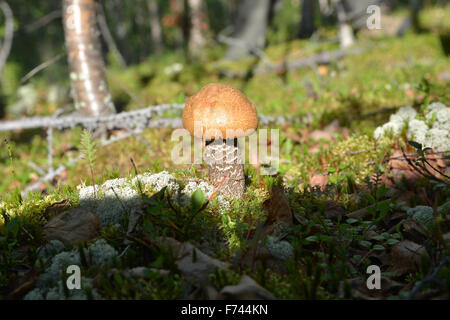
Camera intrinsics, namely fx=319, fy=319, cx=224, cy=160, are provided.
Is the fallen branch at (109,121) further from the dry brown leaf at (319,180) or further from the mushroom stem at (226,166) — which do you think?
the mushroom stem at (226,166)

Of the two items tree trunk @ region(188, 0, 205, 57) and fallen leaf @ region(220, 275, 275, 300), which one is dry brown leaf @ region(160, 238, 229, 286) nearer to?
fallen leaf @ region(220, 275, 275, 300)

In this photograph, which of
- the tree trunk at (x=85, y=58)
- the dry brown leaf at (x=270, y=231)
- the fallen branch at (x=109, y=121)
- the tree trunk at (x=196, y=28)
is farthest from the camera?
the tree trunk at (x=196, y=28)

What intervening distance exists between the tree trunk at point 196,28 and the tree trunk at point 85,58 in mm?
8556

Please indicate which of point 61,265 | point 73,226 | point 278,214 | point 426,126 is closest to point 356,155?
point 426,126

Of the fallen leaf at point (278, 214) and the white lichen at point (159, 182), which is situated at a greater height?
the white lichen at point (159, 182)

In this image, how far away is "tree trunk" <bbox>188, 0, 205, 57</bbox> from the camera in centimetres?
1274

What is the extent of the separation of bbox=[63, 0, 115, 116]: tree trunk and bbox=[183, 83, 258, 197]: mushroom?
2.85 metres

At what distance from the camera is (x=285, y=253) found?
2291 mm

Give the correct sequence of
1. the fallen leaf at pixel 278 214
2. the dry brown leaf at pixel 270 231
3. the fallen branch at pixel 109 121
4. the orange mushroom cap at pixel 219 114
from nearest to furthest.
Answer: the dry brown leaf at pixel 270 231
the fallen leaf at pixel 278 214
the orange mushroom cap at pixel 219 114
the fallen branch at pixel 109 121

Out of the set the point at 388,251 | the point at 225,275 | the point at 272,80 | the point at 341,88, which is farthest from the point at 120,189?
the point at 272,80

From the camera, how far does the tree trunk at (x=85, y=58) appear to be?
488 cm

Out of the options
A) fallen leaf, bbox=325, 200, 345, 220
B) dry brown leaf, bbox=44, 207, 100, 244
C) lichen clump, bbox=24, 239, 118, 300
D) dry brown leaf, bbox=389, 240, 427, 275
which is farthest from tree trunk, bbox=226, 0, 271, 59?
lichen clump, bbox=24, 239, 118, 300

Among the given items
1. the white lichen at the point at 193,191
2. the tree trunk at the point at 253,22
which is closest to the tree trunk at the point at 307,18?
the tree trunk at the point at 253,22

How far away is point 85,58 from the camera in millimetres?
5008
